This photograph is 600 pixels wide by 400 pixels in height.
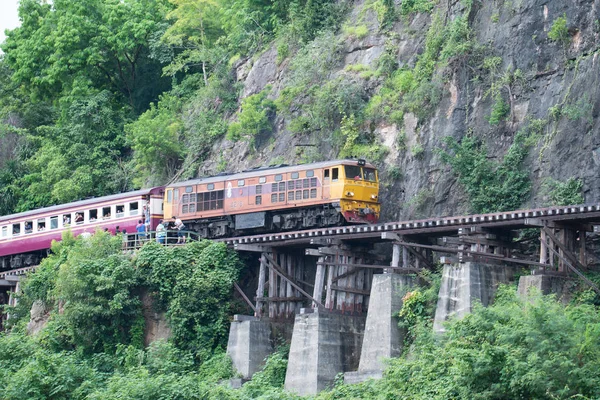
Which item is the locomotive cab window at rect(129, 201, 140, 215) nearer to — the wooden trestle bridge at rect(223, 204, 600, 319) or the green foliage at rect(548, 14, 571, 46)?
the wooden trestle bridge at rect(223, 204, 600, 319)

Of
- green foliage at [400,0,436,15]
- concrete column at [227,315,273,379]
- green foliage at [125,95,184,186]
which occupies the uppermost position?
green foliage at [400,0,436,15]

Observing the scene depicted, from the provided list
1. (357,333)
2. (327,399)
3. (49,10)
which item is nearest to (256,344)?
(357,333)

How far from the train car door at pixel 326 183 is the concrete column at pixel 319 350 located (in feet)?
21.1

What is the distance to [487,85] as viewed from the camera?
4947cm

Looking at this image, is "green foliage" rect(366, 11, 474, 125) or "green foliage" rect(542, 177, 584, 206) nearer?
"green foliage" rect(542, 177, 584, 206)

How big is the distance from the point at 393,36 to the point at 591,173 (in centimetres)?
1528

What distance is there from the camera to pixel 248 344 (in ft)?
145

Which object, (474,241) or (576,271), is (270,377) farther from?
(576,271)

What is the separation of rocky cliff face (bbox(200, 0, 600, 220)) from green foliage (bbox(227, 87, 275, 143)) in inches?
155

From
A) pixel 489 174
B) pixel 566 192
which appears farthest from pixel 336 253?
pixel 566 192

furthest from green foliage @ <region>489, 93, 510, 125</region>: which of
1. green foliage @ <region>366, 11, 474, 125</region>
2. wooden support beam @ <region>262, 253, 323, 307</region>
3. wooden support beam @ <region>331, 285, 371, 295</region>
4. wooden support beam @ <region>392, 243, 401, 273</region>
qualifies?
wooden support beam @ <region>262, 253, 323, 307</region>

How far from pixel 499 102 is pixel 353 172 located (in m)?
6.49

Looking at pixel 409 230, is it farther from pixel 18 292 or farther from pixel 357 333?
pixel 18 292

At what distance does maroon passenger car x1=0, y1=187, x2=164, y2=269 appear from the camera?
180ft
